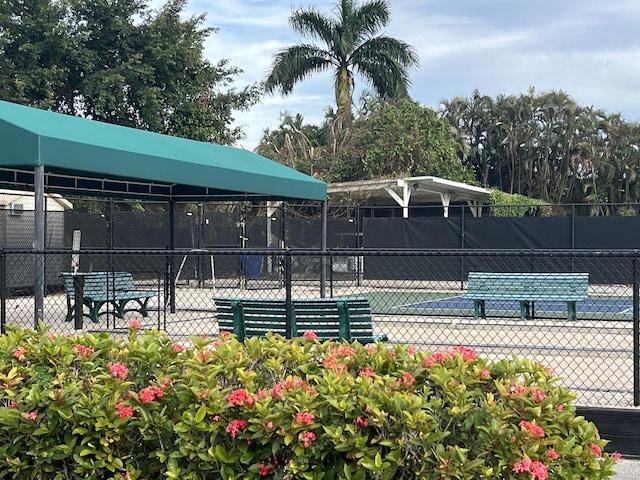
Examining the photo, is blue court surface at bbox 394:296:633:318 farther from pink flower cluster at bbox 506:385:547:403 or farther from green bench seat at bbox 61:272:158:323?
pink flower cluster at bbox 506:385:547:403

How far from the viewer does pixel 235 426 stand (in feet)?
11.7

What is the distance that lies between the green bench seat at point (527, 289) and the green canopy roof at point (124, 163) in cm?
423

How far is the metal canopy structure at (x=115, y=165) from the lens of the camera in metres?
10.1

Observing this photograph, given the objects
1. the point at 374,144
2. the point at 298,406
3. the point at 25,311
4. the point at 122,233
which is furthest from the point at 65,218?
the point at 298,406

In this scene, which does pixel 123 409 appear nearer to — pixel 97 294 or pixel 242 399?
pixel 242 399

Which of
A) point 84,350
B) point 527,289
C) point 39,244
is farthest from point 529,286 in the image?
point 84,350

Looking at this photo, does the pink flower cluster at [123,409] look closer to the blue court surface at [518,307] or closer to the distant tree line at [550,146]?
the blue court surface at [518,307]

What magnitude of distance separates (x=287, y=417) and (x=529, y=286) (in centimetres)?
1197

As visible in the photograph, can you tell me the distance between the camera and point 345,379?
12.3 feet

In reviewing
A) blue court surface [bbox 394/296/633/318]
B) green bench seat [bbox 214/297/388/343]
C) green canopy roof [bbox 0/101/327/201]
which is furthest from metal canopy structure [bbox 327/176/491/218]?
green bench seat [bbox 214/297/388/343]

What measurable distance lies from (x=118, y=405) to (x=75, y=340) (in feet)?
2.87

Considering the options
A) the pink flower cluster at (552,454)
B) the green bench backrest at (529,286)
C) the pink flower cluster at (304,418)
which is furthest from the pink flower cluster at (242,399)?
the green bench backrest at (529,286)

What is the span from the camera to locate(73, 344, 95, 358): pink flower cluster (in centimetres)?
428

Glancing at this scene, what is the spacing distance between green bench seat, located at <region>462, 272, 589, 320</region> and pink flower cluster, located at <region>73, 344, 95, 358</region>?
10.3 metres
